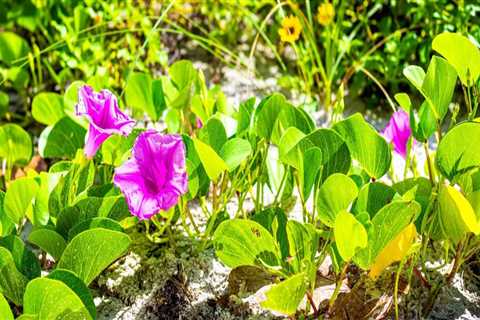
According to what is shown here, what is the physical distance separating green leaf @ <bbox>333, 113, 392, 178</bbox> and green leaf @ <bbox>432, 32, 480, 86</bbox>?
0.20m

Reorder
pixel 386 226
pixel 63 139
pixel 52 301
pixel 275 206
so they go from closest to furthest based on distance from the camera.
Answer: pixel 52 301, pixel 386 226, pixel 275 206, pixel 63 139

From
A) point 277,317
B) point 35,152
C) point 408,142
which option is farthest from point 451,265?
point 35,152

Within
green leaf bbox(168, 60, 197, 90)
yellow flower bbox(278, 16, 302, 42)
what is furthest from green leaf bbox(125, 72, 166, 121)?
yellow flower bbox(278, 16, 302, 42)

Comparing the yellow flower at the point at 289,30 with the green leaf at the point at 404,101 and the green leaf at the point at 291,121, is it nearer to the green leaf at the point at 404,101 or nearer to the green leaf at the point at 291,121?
the green leaf at the point at 291,121

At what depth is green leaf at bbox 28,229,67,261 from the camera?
4.74 feet

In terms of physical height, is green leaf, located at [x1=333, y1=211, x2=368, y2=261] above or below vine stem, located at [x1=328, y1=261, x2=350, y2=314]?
above

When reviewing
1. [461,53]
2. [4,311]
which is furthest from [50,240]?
[461,53]

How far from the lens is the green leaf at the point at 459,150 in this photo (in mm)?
1399

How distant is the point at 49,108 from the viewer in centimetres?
186

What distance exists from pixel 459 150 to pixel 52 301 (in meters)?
0.76

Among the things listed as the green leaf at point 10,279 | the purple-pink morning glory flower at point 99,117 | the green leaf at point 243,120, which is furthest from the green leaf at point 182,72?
the green leaf at point 10,279

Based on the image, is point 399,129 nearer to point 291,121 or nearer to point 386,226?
point 291,121

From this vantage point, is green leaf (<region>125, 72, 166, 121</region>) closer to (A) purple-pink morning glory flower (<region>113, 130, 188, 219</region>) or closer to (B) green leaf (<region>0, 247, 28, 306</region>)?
(A) purple-pink morning glory flower (<region>113, 130, 188, 219</region>)

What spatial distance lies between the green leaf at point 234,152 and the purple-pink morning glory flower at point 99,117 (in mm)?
191
